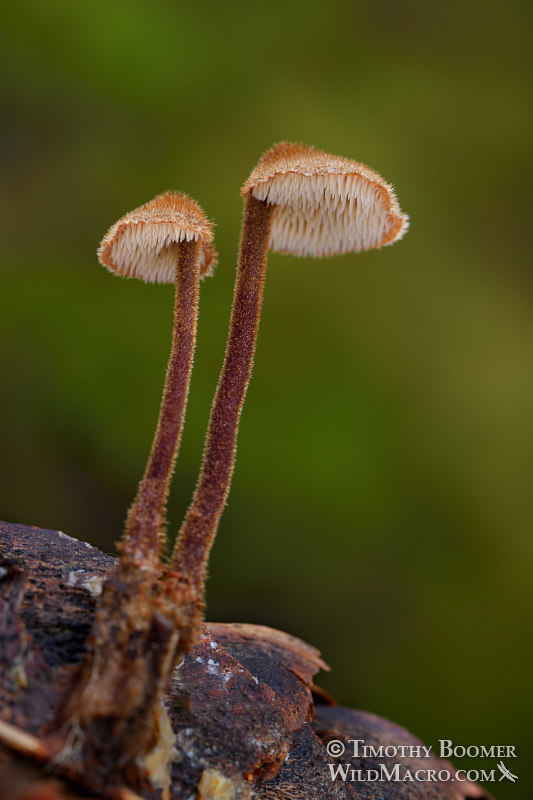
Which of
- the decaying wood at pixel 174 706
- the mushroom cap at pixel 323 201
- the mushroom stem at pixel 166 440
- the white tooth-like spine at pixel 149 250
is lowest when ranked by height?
the decaying wood at pixel 174 706

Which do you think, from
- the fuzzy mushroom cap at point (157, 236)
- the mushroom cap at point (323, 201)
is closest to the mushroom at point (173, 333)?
the fuzzy mushroom cap at point (157, 236)

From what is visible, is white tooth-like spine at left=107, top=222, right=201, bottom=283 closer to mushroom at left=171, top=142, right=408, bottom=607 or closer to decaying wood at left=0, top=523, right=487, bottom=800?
mushroom at left=171, top=142, right=408, bottom=607

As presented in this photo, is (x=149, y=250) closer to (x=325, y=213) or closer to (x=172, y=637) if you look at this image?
(x=325, y=213)

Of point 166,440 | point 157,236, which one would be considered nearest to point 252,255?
point 157,236

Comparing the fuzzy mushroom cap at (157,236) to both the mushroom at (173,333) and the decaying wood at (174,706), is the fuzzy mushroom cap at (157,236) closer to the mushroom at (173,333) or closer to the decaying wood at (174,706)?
the mushroom at (173,333)

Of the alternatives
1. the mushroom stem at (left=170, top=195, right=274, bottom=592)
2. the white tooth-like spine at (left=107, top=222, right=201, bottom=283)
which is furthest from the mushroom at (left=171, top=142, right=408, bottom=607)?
the white tooth-like spine at (left=107, top=222, right=201, bottom=283)

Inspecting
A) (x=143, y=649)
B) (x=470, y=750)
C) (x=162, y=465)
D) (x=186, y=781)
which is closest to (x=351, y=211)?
(x=162, y=465)

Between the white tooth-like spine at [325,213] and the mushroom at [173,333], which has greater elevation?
the white tooth-like spine at [325,213]
